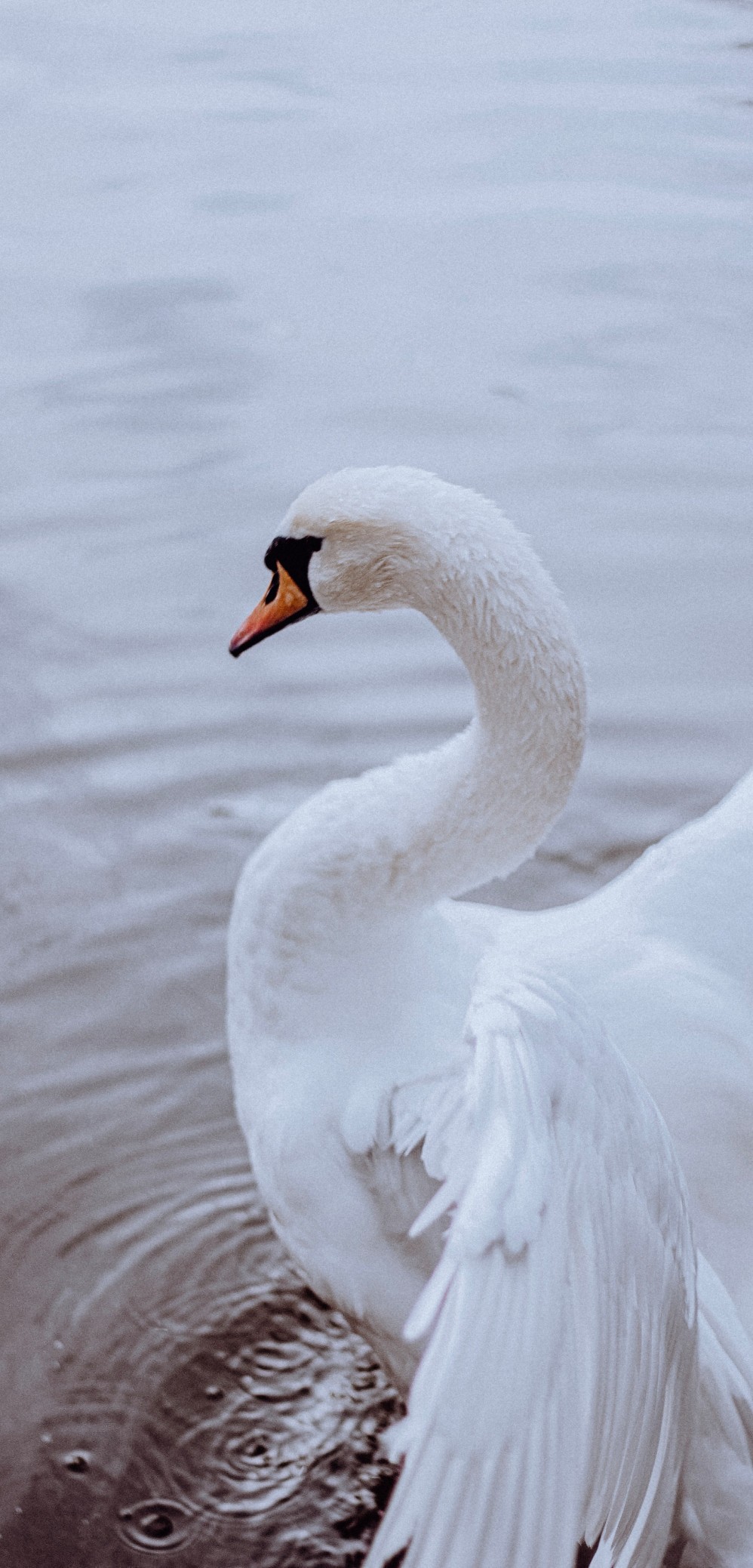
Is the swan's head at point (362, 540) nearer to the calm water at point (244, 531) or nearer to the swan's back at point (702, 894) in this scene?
the swan's back at point (702, 894)

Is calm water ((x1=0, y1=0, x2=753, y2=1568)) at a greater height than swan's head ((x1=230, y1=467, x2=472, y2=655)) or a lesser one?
lesser

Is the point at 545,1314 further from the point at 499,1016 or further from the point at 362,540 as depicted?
the point at 362,540

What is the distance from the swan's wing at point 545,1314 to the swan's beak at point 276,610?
978mm

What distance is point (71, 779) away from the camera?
513 centimetres

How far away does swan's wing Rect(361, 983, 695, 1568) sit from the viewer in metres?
1.78

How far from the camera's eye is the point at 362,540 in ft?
9.94

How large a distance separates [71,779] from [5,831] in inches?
10.0

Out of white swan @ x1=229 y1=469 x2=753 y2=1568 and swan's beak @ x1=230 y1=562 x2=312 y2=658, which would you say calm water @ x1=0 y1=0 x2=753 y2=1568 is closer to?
white swan @ x1=229 y1=469 x2=753 y2=1568

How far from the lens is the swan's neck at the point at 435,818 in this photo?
2.90 m

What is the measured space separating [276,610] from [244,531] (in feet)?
10.4

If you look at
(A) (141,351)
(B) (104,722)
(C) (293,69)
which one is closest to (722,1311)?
(B) (104,722)

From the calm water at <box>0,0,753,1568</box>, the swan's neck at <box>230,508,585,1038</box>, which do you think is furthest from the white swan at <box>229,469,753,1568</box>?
the calm water at <box>0,0,753,1568</box>

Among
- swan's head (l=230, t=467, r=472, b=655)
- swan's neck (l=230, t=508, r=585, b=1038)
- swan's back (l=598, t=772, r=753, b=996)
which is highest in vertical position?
swan's head (l=230, t=467, r=472, b=655)

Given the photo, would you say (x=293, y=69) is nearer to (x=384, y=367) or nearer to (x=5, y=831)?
(x=384, y=367)
